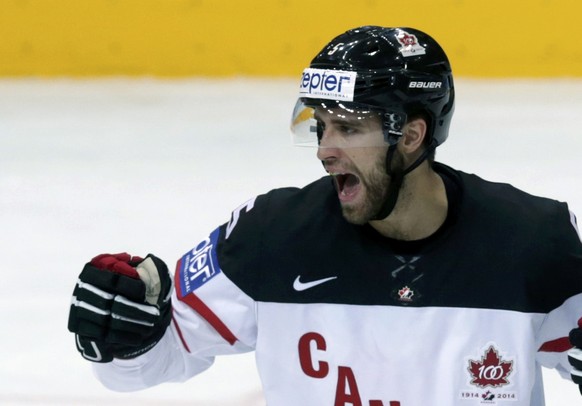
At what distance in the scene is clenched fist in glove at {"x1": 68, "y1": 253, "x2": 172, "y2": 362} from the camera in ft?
8.12

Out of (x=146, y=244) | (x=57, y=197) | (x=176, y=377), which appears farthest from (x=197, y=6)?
(x=176, y=377)

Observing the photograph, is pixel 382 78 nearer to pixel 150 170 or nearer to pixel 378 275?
pixel 378 275

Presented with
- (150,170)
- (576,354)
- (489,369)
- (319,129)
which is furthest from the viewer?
(150,170)

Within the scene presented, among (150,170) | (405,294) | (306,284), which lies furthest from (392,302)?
(150,170)

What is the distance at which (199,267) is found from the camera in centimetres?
275

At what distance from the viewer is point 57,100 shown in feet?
22.9

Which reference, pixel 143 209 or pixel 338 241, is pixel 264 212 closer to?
pixel 338 241

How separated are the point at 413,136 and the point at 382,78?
0.18 m

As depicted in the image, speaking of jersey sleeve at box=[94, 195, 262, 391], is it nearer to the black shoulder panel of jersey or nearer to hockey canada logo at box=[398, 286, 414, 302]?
the black shoulder panel of jersey

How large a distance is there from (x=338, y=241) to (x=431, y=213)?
205 mm

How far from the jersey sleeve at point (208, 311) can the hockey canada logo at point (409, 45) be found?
47 centimetres

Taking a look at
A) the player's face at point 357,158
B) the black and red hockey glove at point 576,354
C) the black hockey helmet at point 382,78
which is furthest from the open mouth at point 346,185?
the black and red hockey glove at point 576,354

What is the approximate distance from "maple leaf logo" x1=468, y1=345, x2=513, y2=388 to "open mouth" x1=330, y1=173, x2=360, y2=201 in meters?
0.42

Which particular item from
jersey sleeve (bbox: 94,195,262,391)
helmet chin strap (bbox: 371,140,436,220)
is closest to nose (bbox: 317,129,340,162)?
helmet chin strap (bbox: 371,140,436,220)
